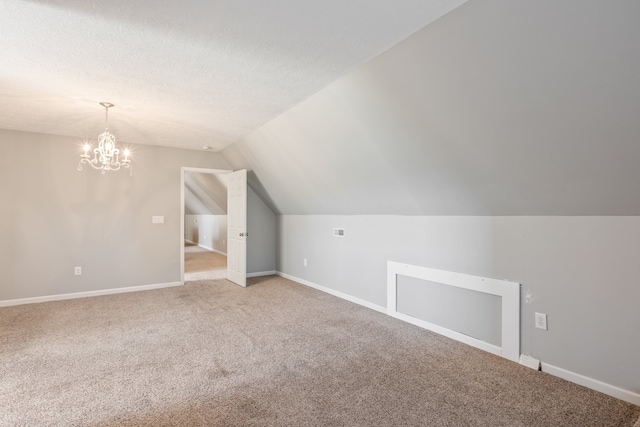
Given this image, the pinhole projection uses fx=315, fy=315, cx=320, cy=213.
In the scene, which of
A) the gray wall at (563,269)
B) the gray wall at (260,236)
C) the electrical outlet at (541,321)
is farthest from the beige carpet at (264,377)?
the gray wall at (260,236)

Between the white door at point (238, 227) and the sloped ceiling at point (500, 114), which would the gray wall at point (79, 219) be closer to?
the white door at point (238, 227)

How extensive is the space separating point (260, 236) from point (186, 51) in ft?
14.2

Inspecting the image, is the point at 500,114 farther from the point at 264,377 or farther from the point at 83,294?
the point at 83,294

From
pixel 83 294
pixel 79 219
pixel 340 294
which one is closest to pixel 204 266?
pixel 83 294

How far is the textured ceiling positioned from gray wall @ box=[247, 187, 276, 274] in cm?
272

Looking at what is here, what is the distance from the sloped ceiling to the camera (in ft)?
5.18

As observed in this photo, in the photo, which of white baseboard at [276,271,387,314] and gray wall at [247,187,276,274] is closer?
white baseboard at [276,271,387,314]

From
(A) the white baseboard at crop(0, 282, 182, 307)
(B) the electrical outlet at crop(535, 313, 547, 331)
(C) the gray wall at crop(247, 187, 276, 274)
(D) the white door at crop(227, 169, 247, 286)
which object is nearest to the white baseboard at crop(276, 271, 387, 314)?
(C) the gray wall at crop(247, 187, 276, 274)

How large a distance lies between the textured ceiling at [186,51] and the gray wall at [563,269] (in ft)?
6.02

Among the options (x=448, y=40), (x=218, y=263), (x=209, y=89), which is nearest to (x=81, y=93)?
(x=209, y=89)

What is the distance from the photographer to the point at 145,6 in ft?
5.77

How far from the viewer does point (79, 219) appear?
468 centimetres

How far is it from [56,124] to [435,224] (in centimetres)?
484

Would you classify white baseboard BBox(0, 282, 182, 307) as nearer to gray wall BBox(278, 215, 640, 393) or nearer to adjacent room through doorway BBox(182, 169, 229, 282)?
adjacent room through doorway BBox(182, 169, 229, 282)
